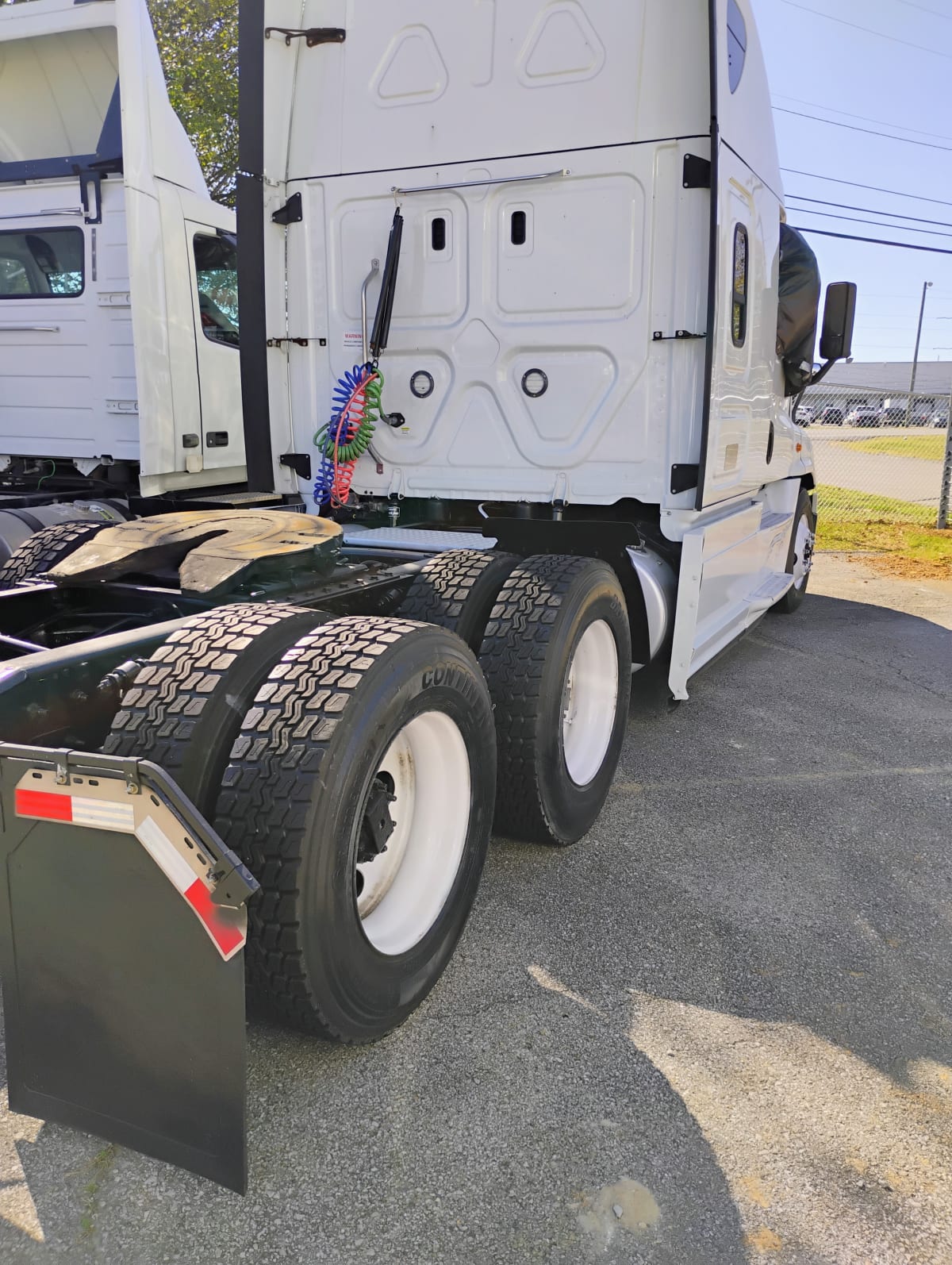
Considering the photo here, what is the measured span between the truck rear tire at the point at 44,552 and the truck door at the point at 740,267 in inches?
103

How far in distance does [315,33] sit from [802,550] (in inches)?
206

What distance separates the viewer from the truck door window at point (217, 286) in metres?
6.32

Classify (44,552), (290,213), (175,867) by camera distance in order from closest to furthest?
1. (175,867)
2. (44,552)
3. (290,213)

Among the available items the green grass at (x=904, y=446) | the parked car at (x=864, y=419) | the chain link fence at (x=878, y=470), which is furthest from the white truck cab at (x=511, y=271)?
the parked car at (x=864, y=419)

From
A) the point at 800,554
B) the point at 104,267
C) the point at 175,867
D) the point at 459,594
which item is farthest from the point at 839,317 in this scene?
the point at 175,867

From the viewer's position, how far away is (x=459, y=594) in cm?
342

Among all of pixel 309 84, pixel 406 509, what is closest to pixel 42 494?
pixel 406 509

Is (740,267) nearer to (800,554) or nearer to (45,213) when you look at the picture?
(800,554)

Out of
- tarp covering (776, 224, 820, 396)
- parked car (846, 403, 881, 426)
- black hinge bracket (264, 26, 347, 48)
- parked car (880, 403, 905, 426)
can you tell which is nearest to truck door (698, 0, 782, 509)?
tarp covering (776, 224, 820, 396)

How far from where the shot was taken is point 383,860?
8.67 ft

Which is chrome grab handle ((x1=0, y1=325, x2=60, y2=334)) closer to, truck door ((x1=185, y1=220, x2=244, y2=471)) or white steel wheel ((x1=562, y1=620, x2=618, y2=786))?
truck door ((x1=185, y1=220, x2=244, y2=471))

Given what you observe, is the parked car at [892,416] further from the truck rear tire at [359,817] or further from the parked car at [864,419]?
the truck rear tire at [359,817]

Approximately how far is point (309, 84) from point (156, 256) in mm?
1649

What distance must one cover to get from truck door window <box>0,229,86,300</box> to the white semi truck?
0.10 feet
